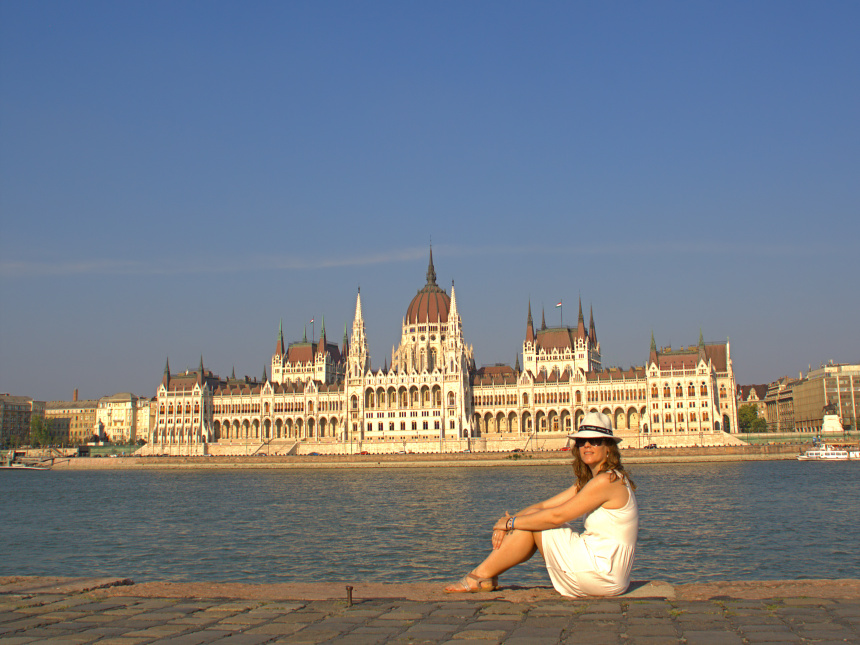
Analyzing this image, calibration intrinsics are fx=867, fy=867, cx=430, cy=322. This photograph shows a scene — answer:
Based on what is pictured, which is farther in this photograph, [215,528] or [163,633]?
[215,528]

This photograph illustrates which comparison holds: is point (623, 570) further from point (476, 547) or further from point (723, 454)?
point (723, 454)

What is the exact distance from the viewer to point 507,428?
13112cm

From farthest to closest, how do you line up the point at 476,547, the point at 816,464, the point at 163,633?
the point at 816,464
the point at 476,547
the point at 163,633

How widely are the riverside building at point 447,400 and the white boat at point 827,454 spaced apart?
626 inches

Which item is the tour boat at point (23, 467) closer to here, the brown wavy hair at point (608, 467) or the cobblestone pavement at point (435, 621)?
the cobblestone pavement at point (435, 621)

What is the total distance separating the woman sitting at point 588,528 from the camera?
953 centimetres

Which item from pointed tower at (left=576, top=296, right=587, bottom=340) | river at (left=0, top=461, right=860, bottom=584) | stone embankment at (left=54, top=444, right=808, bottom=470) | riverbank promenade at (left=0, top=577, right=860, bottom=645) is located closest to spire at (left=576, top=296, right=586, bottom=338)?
pointed tower at (left=576, top=296, right=587, bottom=340)

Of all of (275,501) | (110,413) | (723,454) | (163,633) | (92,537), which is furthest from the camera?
(110,413)

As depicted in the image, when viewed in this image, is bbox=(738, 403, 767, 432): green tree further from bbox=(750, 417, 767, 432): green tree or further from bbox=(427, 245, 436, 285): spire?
bbox=(427, 245, 436, 285): spire

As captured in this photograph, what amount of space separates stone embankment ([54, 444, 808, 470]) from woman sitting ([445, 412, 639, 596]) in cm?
9218

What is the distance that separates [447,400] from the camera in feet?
423

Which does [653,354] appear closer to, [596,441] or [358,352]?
[358,352]

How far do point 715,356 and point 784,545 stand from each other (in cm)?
10743

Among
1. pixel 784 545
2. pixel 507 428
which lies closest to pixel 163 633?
pixel 784 545
